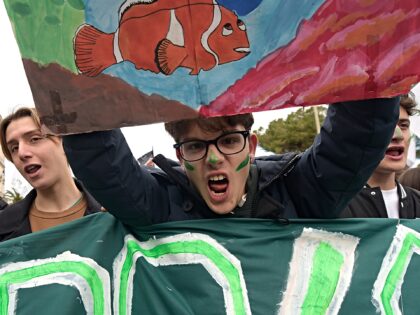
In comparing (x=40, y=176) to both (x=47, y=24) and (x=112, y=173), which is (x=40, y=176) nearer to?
(x=112, y=173)

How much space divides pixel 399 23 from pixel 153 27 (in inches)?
27.5

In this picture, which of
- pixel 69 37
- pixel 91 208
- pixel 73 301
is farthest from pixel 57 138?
pixel 69 37

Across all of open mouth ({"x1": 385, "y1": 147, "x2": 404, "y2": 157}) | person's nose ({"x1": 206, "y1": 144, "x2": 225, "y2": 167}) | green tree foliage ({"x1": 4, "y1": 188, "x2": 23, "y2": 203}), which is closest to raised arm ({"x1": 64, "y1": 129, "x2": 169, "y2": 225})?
person's nose ({"x1": 206, "y1": 144, "x2": 225, "y2": 167})

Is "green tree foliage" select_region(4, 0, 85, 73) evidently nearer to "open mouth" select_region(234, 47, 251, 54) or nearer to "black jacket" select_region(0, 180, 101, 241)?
"open mouth" select_region(234, 47, 251, 54)

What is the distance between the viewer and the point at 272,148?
29.5 metres

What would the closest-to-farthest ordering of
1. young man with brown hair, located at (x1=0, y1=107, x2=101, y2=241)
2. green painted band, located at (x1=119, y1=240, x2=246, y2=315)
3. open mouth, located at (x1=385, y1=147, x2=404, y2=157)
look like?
green painted band, located at (x1=119, y1=240, x2=246, y2=315) → young man with brown hair, located at (x1=0, y1=107, x2=101, y2=241) → open mouth, located at (x1=385, y1=147, x2=404, y2=157)

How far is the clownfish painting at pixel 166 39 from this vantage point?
1.80m

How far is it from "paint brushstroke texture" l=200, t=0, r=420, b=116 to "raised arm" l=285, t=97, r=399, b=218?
9 centimetres

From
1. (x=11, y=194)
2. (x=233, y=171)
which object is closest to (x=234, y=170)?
(x=233, y=171)

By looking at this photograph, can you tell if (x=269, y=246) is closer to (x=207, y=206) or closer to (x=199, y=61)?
(x=207, y=206)

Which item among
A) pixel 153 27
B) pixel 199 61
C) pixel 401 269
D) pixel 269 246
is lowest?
pixel 401 269

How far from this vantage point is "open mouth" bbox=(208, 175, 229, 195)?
205 centimetres

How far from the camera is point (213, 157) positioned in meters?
2.02

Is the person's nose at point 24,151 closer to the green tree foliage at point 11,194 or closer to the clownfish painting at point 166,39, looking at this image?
the clownfish painting at point 166,39
